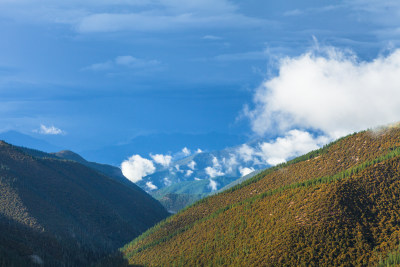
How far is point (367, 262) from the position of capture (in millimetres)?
199500

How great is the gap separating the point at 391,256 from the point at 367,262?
1371 centimetres

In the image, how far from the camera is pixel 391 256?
191 metres
